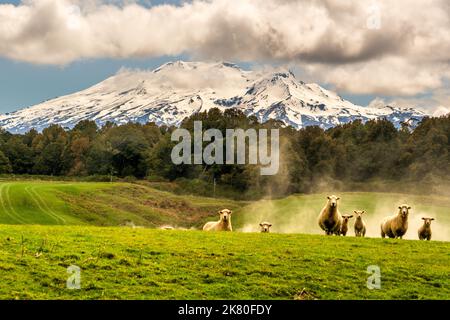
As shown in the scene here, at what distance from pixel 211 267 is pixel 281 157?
386 feet

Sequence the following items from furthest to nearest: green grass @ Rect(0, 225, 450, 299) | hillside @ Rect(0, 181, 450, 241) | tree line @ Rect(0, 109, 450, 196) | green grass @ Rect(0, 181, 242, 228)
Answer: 1. tree line @ Rect(0, 109, 450, 196)
2. green grass @ Rect(0, 181, 242, 228)
3. hillside @ Rect(0, 181, 450, 241)
4. green grass @ Rect(0, 225, 450, 299)

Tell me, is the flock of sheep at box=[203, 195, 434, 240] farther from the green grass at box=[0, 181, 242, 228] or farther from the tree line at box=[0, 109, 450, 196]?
the tree line at box=[0, 109, 450, 196]

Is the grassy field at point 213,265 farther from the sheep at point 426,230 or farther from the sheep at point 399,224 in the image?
the sheep at point 426,230

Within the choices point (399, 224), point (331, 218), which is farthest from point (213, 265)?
point (399, 224)

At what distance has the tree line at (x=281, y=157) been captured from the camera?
436ft

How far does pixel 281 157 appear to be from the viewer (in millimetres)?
136750

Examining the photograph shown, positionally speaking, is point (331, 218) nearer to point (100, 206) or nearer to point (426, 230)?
point (426, 230)

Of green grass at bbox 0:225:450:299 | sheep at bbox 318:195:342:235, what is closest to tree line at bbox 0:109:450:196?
sheep at bbox 318:195:342:235

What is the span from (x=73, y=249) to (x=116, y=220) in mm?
62054

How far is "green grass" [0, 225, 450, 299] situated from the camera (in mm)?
17125

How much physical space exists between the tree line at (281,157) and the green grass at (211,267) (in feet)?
347

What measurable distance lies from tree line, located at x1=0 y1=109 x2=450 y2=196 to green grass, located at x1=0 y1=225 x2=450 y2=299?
106 metres

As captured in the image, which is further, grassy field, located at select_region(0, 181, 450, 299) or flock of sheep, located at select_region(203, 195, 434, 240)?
flock of sheep, located at select_region(203, 195, 434, 240)

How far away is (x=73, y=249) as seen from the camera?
2191cm
